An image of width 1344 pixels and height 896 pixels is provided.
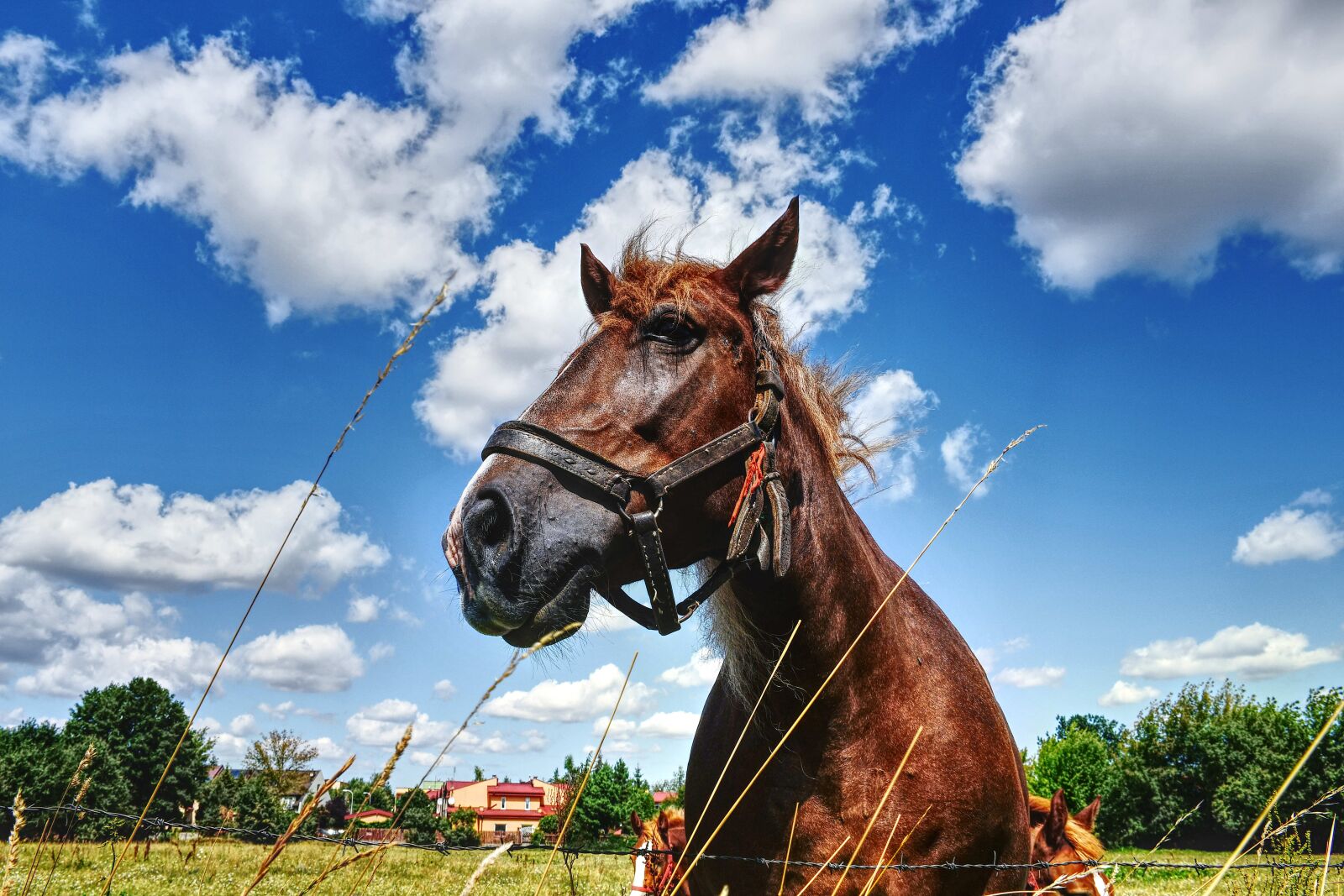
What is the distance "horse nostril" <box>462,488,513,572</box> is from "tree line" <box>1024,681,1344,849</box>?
2042 inches

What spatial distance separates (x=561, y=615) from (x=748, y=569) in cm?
77

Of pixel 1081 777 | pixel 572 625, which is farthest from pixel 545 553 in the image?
pixel 1081 777

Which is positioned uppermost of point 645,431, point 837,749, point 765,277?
point 765,277

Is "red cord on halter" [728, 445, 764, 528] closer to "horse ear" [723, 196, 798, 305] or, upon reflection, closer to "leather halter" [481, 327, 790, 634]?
"leather halter" [481, 327, 790, 634]

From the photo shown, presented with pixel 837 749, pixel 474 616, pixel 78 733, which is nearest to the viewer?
pixel 474 616

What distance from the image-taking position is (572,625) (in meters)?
2.42

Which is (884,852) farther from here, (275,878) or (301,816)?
(275,878)

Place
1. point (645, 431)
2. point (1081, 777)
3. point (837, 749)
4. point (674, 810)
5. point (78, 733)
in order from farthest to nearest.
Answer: point (1081, 777), point (78, 733), point (674, 810), point (837, 749), point (645, 431)

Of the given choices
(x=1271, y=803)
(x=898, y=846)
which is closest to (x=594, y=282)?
(x=898, y=846)

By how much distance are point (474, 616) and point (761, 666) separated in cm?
124

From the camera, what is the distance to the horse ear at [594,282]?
11.1 feet

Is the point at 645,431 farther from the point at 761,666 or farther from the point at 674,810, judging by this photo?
the point at 674,810

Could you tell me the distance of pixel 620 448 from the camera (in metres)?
2.70

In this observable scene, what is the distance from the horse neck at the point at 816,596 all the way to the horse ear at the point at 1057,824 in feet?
11.6
